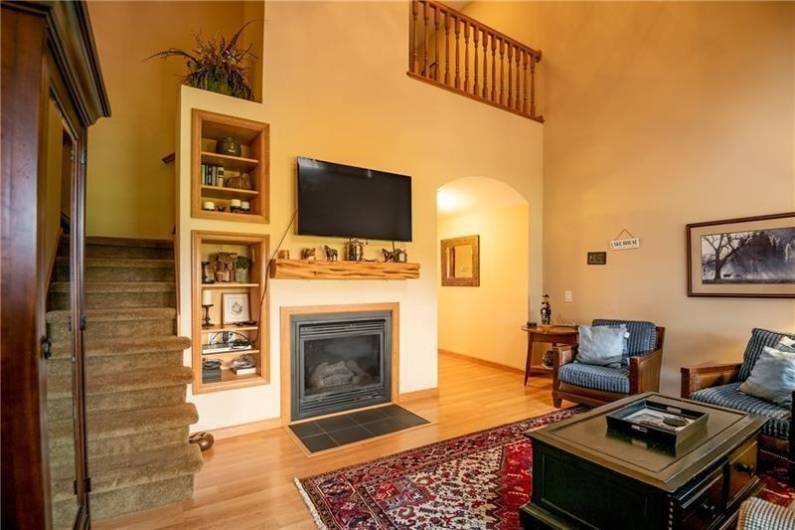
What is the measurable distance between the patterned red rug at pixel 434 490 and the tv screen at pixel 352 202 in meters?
1.90

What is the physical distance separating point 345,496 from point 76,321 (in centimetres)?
161

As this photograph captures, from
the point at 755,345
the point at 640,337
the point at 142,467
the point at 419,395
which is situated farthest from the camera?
the point at 419,395

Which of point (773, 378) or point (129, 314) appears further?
point (129, 314)

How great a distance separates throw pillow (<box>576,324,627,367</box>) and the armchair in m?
0.07

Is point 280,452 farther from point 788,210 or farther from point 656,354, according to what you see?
point 788,210

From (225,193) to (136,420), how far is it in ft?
6.15

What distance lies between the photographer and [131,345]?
8.52ft

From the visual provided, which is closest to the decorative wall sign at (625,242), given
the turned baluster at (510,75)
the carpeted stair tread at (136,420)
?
the turned baluster at (510,75)

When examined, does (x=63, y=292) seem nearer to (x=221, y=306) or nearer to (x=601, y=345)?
(x=221, y=306)

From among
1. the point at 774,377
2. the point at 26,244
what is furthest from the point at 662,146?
the point at 26,244

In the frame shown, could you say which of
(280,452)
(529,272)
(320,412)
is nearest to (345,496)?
(280,452)

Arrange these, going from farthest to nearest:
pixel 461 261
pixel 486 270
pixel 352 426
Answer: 1. pixel 461 261
2. pixel 486 270
3. pixel 352 426

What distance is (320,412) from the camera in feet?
11.6

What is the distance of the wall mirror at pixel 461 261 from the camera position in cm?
588
